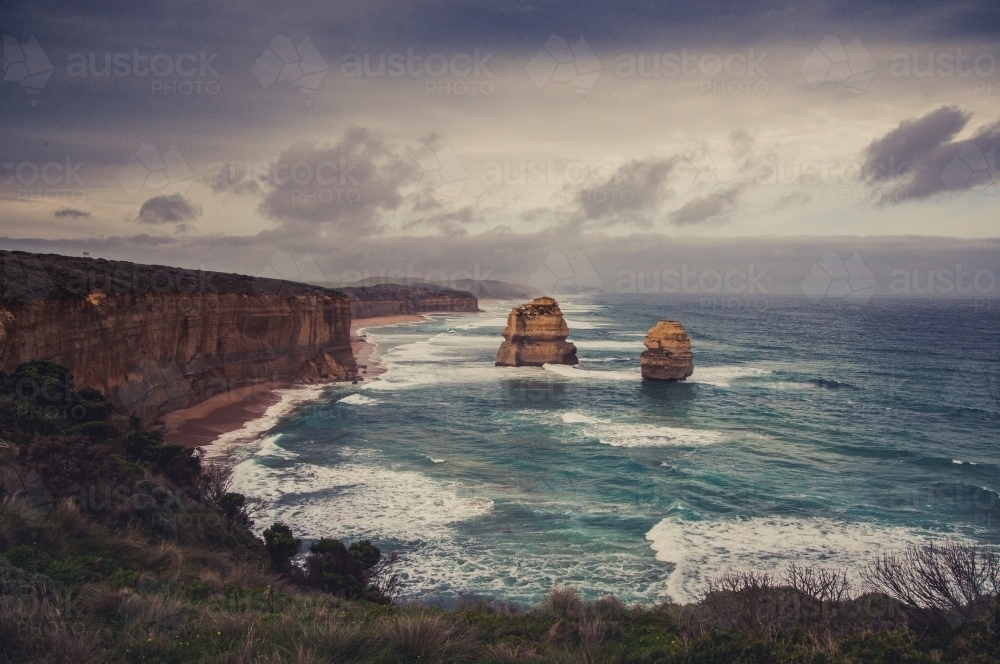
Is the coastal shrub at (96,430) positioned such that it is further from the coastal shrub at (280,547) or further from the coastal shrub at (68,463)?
the coastal shrub at (280,547)

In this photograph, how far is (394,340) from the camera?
9219 centimetres

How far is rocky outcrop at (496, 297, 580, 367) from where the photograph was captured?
57.4m

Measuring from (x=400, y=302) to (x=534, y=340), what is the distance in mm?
100338

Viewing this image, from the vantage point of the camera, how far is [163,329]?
35.8 metres

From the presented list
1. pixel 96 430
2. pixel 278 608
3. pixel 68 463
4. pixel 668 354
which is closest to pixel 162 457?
pixel 96 430

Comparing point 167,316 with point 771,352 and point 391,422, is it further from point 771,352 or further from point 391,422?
point 771,352

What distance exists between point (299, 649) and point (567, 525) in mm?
14653

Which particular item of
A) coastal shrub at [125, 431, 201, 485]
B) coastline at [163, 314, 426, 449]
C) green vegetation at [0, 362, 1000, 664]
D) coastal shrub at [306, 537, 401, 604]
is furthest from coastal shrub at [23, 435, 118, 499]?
coastline at [163, 314, 426, 449]

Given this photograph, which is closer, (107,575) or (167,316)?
(107,575)

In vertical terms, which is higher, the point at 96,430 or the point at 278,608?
the point at 96,430

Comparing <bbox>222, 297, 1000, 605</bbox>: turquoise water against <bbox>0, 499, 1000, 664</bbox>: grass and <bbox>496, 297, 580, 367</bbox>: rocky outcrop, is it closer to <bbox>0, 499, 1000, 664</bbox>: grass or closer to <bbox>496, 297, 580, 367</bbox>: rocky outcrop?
<bbox>496, 297, 580, 367</bbox>: rocky outcrop

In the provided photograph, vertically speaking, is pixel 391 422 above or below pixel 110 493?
below

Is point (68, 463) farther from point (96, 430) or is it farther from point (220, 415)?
point (220, 415)

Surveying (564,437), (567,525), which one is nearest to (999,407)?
(564,437)
